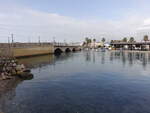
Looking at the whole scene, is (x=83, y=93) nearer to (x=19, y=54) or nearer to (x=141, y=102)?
(x=141, y=102)

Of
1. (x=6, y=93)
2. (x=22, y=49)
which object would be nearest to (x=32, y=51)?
(x=22, y=49)

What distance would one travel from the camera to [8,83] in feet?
67.9

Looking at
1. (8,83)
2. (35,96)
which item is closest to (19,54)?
(8,83)

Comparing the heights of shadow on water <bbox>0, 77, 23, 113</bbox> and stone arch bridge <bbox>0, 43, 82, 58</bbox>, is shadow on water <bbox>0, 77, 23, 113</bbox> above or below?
below

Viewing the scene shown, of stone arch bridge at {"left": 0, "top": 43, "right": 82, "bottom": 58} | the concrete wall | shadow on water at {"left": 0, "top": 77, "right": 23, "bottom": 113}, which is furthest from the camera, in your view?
the concrete wall

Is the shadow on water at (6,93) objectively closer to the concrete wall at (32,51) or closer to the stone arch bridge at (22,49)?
the stone arch bridge at (22,49)

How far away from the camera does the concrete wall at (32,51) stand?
65438 mm

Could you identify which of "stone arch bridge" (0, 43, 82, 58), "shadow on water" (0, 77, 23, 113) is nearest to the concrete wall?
"stone arch bridge" (0, 43, 82, 58)

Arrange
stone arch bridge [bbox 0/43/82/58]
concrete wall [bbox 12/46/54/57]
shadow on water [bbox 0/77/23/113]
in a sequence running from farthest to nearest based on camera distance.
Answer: concrete wall [bbox 12/46/54/57]
stone arch bridge [bbox 0/43/82/58]
shadow on water [bbox 0/77/23/113]

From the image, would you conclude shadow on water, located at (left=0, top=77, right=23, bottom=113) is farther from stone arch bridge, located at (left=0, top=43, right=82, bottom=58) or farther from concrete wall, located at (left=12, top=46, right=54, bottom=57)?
concrete wall, located at (left=12, top=46, right=54, bottom=57)

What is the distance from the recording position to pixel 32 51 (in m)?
80.4

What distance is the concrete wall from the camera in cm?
6544

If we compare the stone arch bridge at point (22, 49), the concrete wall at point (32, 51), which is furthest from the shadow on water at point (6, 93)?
the concrete wall at point (32, 51)

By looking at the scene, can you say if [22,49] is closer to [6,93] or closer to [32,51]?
[32,51]
